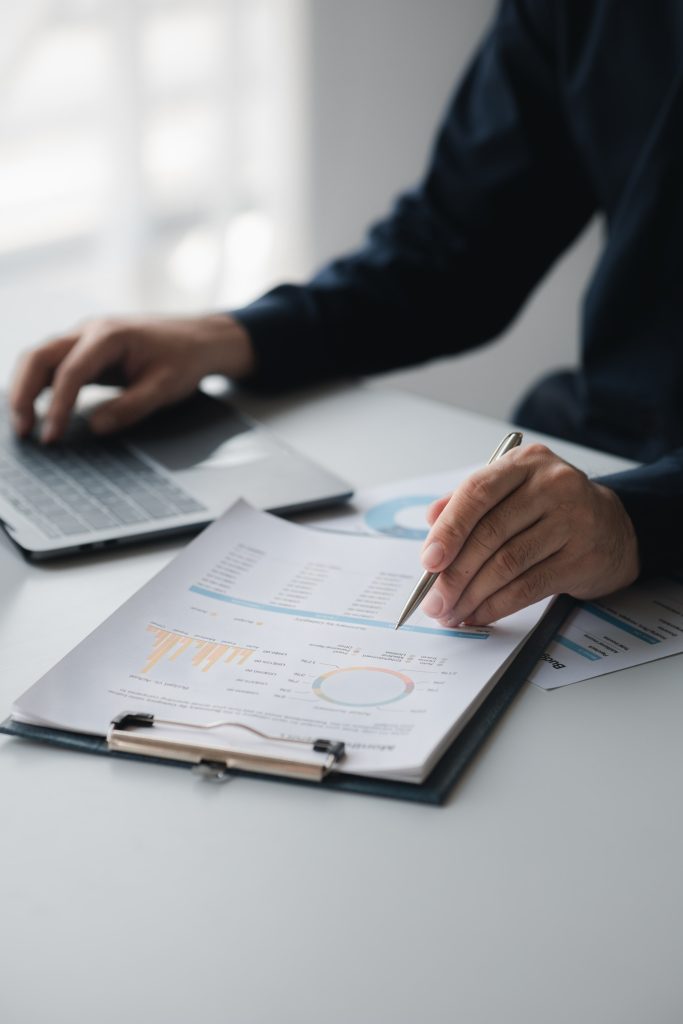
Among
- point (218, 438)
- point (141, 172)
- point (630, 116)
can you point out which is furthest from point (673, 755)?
point (141, 172)

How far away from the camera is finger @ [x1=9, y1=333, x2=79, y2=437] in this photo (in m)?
1.02

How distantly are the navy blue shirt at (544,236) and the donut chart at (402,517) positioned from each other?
0.31 m

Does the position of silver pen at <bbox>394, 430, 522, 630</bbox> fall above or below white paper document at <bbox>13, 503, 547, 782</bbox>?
above

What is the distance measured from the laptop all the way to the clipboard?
0.79ft

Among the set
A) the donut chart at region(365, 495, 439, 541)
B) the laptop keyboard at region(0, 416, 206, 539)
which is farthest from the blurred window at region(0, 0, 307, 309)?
the donut chart at region(365, 495, 439, 541)

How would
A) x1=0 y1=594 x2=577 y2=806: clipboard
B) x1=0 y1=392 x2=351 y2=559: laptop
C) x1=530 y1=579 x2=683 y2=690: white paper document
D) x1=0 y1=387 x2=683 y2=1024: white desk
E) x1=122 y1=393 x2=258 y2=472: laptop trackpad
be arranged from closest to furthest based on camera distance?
1. x1=0 y1=387 x2=683 y2=1024: white desk
2. x1=0 y1=594 x2=577 y2=806: clipboard
3. x1=530 y1=579 x2=683 y2=690: white paper document
4. x1=0 y1=392 x2=351 y2=559: laptop
5. x1=122 y1=393 x2=258 y2=472: laptop trackpad

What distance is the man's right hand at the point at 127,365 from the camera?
1.02 metres

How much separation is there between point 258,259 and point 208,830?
211cm

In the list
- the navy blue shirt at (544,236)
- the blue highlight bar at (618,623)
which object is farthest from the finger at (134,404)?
the blue highlight bar at (618,623)

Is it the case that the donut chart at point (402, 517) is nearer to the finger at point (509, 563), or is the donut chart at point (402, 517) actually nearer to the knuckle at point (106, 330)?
the finger at point (509, 563)

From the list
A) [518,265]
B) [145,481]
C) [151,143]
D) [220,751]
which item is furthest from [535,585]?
[151,143]

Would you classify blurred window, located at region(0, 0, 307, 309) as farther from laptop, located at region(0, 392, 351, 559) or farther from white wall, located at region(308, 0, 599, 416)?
laptop, located at region(0, 392, 351, 559)

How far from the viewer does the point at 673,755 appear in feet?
1.97

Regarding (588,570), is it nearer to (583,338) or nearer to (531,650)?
(531,650)
